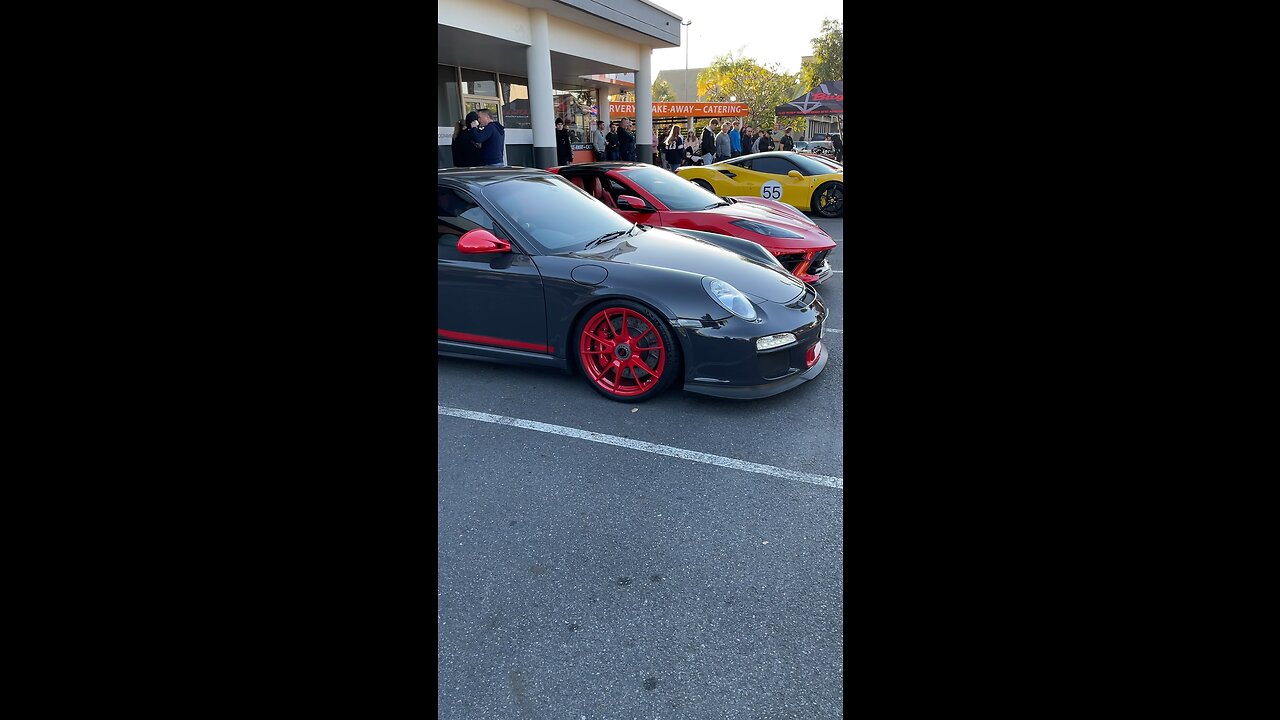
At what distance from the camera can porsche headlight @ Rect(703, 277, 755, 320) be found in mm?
3697

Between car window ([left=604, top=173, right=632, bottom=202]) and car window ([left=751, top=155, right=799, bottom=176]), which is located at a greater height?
car window ([left=751, top=155, right=799, bottom=176])

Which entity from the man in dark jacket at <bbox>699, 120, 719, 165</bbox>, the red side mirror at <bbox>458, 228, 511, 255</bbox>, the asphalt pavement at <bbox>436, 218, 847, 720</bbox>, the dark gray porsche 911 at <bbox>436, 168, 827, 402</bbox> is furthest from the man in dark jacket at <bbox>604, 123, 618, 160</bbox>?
the asphalt pavement at <bbox>436, 218, 847, 720</bbox>

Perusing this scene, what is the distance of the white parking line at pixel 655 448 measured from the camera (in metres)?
2.99

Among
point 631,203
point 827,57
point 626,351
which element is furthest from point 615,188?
point 626,351

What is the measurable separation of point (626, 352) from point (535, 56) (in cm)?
1220

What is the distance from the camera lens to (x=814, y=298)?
4.21 metres

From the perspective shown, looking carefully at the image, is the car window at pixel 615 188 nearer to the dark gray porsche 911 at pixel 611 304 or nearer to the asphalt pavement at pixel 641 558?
the dark gray porsche 911 at pixel 611 304

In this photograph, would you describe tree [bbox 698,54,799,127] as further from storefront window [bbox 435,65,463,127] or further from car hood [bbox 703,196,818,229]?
car hood [bbox 703,196,818,229]

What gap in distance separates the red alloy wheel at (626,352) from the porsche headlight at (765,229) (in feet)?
8.35

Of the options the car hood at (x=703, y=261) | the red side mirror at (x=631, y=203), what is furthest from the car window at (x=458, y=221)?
the red side mirror at (x=631, y=203)

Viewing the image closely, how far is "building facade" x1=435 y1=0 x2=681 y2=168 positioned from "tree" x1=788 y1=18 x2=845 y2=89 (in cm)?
422
